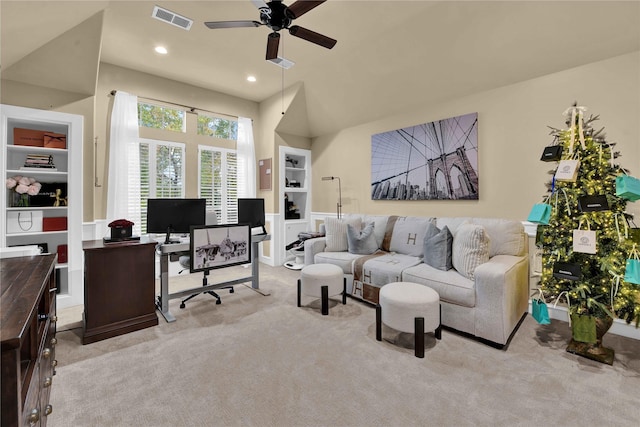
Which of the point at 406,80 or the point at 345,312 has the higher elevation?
the point at 406,80

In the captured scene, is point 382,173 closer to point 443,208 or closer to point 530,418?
point 443,208

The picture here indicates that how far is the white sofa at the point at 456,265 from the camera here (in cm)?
241

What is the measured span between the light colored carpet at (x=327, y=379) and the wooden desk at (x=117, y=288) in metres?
0.13

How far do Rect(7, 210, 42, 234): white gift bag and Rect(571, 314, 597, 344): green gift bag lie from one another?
5.56 metres

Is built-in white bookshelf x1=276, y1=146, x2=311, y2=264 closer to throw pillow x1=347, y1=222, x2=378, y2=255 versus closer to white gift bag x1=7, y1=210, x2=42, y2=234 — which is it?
throw pillow x1=347, y1=222, x2=378, y2=255

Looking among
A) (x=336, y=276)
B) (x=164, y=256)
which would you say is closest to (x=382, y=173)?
(x=336, y=276)

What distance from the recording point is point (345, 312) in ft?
10.4

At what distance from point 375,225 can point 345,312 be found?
1.48 meters

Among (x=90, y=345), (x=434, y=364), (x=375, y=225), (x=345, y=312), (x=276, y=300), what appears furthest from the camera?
(x=375, y=225)

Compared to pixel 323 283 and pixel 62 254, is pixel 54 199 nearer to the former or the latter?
pixel 62 254

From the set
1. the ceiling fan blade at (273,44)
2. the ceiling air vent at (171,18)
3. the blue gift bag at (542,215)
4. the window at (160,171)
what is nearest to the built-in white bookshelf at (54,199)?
the window at (160,171)

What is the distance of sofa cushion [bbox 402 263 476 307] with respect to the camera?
8.27 feet

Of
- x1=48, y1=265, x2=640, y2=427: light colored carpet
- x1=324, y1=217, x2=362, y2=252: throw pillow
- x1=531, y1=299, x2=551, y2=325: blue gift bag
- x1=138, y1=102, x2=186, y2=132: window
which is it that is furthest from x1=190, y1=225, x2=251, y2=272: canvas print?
x1=531, y1=299, x2=551, y2=325: blue gift bag

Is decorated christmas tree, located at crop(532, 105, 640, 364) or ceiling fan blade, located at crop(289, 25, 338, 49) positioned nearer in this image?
decorated christmas tree, located at crop(532, 105, 640, 364)
